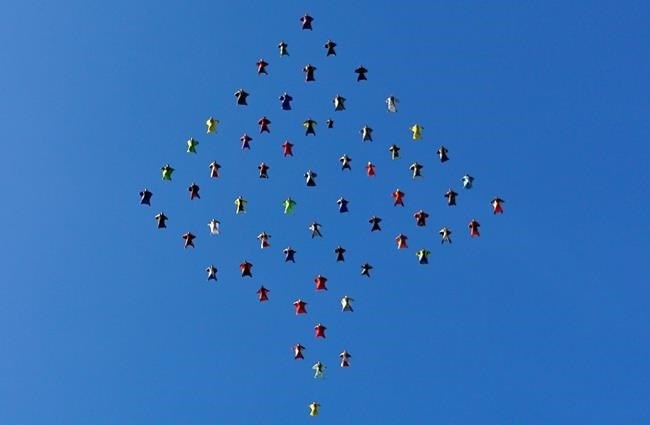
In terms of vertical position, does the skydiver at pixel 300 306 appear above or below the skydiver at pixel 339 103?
below

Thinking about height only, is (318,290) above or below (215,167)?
below

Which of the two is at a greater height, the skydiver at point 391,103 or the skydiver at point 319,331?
the skydiver at point 391,103

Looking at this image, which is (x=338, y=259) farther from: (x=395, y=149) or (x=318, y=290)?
(x=395, y=149)

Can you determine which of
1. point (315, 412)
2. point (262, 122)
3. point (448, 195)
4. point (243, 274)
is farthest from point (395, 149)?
point (315, 412)

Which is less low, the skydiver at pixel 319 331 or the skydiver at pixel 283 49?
the skydiver at pixel 283 49

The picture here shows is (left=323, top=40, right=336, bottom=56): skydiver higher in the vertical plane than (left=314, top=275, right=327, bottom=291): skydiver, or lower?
higher

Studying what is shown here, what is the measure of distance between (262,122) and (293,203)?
3.63 meters

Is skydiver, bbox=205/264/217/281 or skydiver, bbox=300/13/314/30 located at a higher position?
skydiver, bbox=300/13/314/30

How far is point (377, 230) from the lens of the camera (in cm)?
4038

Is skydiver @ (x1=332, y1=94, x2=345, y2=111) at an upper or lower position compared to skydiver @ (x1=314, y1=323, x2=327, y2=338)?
upper

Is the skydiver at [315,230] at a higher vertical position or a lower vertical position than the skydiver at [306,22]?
lower

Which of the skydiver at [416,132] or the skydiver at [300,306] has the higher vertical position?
the skydiver at [416,132]

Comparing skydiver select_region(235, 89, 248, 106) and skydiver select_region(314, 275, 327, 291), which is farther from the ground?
skydiver select_region(235, 89, 248, 106)

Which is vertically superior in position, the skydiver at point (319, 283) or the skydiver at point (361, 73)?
the skydiver at point (361, 73)
